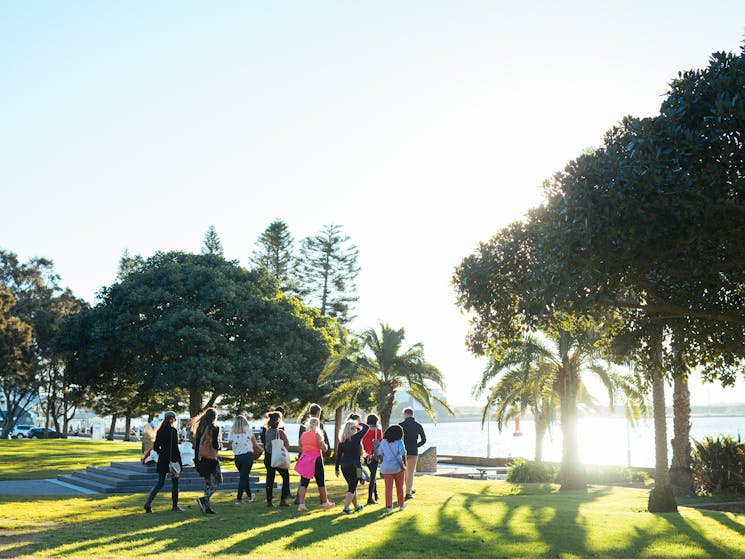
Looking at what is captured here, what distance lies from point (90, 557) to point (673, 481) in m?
17.6

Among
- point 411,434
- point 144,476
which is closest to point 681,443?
point 411,434

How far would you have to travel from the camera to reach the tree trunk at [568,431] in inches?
902

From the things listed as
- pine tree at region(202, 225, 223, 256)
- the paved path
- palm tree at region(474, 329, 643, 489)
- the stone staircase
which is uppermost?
pine tree at region(202, 225, 223, 256)

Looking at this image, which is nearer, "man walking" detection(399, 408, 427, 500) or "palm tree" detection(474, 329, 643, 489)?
"man walking" detection(399, 408, 427, 500)

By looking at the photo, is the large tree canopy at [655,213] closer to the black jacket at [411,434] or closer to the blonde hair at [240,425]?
the black jacket at [411,434]

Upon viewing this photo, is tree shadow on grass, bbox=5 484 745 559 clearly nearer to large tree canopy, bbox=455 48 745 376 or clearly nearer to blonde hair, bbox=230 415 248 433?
blonde hair, bbox=230 415 248 433

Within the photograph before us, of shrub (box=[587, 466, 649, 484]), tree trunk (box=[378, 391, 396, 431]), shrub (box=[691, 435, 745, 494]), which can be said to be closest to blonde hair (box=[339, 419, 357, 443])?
shrub (box=[691, 435, 745, 494])

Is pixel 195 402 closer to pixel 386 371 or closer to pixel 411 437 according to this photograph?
pixel 386 371

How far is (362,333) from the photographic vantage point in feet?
97.3

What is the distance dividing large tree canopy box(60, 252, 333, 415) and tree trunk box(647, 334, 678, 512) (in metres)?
18.4

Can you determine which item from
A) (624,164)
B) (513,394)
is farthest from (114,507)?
(513,394)

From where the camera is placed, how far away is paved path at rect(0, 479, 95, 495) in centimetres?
1700

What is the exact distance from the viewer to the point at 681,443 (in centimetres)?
2114

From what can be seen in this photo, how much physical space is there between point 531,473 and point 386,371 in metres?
6.69
